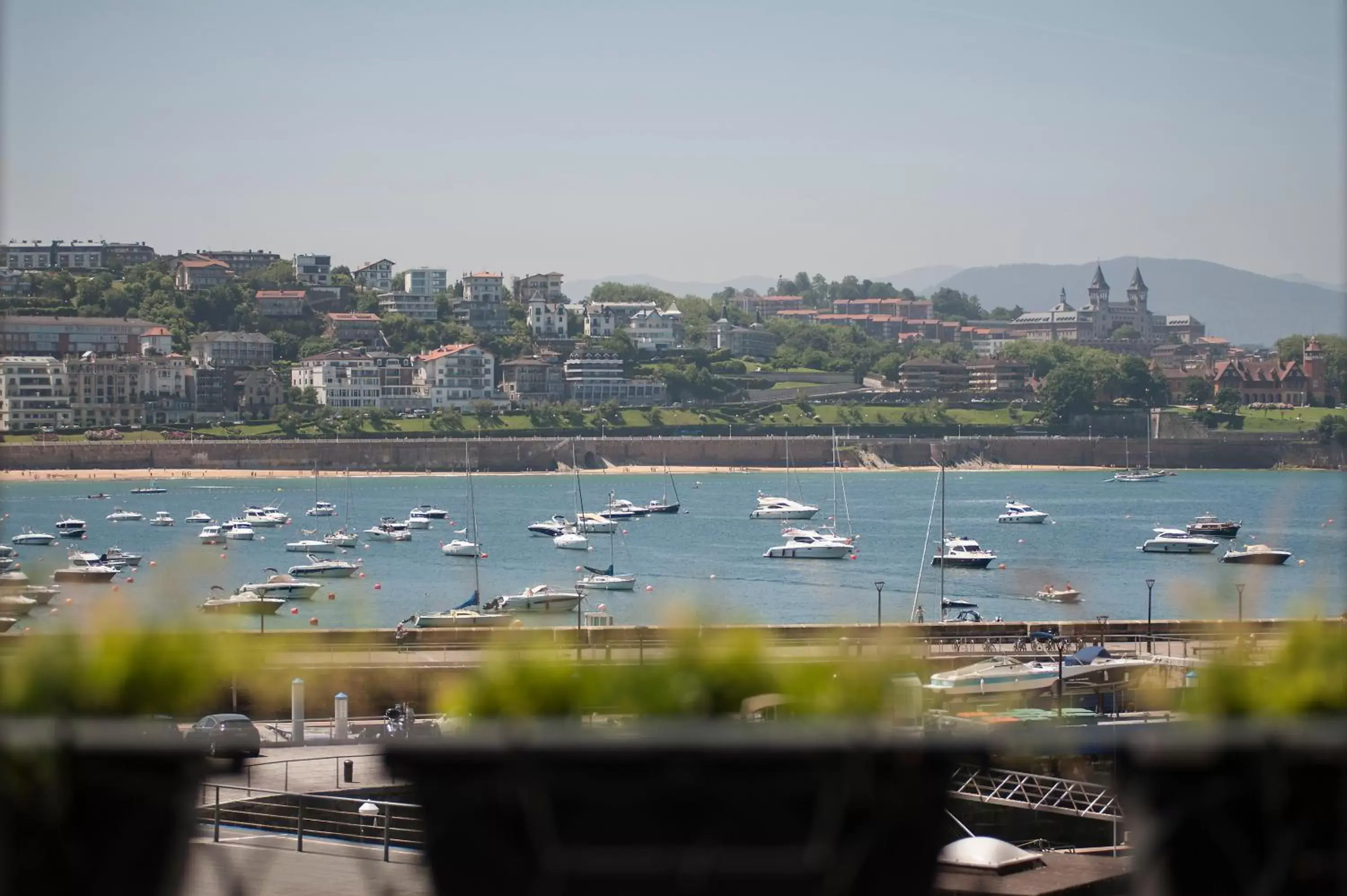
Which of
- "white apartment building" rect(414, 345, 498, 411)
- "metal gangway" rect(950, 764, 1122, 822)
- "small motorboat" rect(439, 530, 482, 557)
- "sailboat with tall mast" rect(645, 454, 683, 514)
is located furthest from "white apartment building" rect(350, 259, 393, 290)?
"metal gangway" rect(950, 764, 1122, 822)

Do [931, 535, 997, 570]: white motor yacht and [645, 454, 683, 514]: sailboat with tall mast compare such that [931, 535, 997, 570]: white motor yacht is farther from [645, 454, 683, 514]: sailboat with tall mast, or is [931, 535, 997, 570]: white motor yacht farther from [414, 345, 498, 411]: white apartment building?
[414, 345, 498, 411]: white apartment building

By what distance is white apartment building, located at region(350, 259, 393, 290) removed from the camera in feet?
362

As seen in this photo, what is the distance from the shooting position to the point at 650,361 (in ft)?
306

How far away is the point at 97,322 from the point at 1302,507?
57.1 m

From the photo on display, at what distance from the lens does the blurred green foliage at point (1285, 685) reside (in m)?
1.81

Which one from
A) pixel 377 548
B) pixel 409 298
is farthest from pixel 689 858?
pixel 409 298

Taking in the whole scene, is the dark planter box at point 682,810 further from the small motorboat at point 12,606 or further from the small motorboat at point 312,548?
the small motorboat at point 312,548

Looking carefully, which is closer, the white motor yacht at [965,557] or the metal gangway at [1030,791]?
the metal gangway at [1030,791]

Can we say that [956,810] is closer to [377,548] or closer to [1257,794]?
[1257,794]

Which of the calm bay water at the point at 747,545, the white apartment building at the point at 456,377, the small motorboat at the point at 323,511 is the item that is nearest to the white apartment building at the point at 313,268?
the white apartment building at the point at 456,377

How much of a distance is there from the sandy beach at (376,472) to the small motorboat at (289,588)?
33.8 metres

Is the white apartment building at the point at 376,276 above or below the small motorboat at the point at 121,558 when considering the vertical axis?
above

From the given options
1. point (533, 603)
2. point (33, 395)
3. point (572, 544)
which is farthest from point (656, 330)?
point (533, 603)

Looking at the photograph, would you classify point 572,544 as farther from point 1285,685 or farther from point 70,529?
point 1285,685
